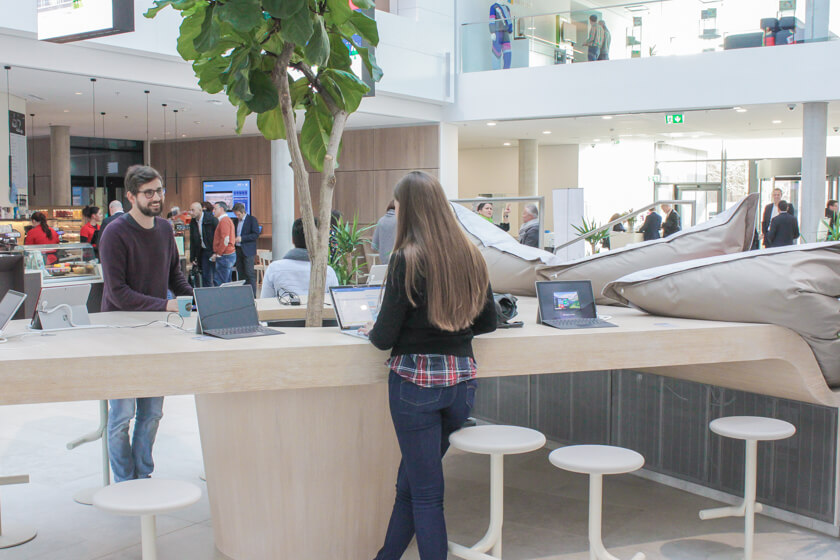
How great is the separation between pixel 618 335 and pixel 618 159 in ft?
59.9

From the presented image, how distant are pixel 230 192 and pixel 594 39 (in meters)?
8.25

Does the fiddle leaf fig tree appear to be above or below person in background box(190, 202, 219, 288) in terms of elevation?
above

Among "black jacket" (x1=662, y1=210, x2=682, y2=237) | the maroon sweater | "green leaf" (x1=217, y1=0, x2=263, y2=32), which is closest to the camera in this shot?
"green leaf" (x1=217, y1=0, x2=263, y2=32)

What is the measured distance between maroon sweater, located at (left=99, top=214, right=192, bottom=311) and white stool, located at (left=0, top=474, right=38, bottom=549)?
80cm

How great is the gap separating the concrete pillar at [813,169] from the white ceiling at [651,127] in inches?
25.6

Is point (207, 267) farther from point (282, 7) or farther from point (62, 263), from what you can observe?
point (282, 7)

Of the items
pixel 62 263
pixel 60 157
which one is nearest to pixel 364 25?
pixel 62 263

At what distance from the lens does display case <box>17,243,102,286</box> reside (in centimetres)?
741

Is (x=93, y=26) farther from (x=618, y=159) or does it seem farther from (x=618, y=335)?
(x=618, y=159)

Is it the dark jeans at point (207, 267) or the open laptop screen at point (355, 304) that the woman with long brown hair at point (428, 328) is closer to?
the open laptop screen at point (355, 304)

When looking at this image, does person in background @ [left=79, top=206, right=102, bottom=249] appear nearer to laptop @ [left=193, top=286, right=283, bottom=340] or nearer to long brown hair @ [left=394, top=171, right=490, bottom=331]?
laptop @ [left=193, top=286, right=283, bottom=340]

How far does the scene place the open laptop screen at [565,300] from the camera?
3.04 metres

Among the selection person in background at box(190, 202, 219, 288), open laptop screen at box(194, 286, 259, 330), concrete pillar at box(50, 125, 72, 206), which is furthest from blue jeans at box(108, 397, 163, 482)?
concrete pillar at box(50, 125, 72, 206)

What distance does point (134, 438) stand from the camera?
11.8 feet
